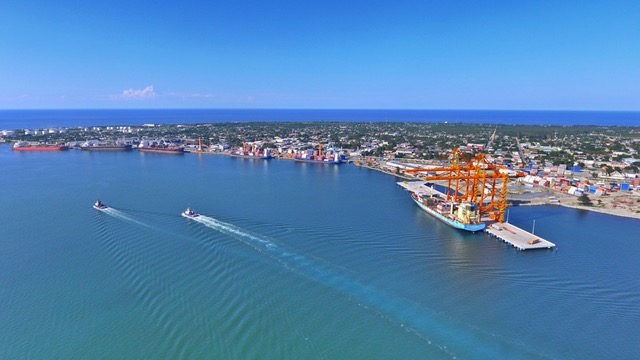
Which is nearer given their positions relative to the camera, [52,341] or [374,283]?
[52,341]

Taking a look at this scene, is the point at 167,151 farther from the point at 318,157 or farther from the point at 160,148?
the point at 318,157

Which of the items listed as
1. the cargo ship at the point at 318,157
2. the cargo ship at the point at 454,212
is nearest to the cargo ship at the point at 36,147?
the cargo ship at the point at 318,157

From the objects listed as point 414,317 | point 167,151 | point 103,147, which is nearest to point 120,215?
point 414,317

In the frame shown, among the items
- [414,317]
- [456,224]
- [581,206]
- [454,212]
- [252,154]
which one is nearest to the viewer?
[414,317]

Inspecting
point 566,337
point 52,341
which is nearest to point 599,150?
point 566,337

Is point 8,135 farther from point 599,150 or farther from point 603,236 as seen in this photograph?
point 599,150

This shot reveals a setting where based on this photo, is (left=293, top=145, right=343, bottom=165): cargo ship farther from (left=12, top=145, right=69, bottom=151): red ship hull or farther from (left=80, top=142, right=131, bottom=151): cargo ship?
(left=12, top=145, right=69, bottom=151): red ship hull
